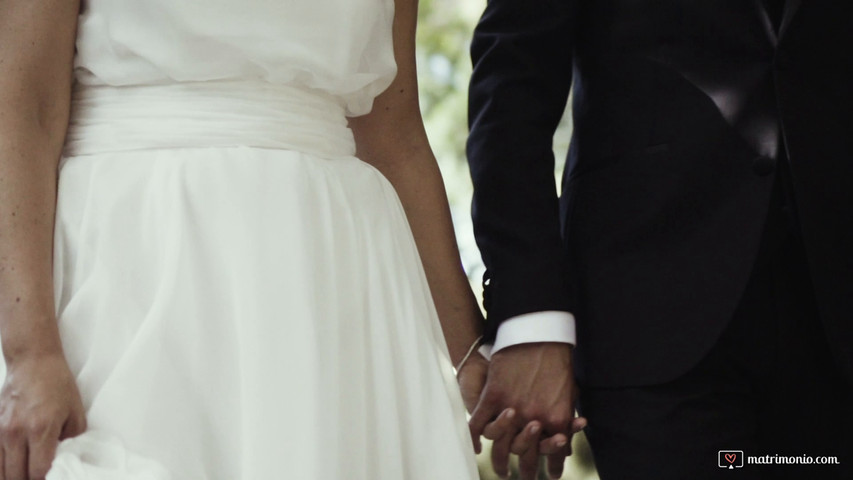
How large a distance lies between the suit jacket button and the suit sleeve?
301mm

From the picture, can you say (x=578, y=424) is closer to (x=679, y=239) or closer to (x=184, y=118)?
(x=679, y=239)

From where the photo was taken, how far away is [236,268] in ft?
4.95

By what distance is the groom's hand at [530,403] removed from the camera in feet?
5.93

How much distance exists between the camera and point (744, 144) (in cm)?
177

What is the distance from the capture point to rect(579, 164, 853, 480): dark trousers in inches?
68.3

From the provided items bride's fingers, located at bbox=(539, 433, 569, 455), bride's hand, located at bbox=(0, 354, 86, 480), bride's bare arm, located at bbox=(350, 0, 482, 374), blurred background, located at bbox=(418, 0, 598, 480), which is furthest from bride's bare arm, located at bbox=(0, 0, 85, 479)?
blurred background, located at bbox=(418, 0, 598, 480)

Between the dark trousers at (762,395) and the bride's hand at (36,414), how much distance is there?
0.78m

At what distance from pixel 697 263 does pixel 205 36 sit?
75 centimetres

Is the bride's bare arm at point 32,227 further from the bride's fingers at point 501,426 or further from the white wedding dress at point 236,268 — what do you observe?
the bride's fingers at point 501,426

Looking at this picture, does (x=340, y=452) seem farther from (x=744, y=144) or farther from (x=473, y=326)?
(x=744, y=144)

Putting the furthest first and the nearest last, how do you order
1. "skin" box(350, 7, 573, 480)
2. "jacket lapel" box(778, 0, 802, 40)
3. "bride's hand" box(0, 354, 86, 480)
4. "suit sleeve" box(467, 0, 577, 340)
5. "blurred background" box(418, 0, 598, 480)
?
1. "blurred background" box(418, 0, 598, 480)
2. "skin" box(350, 7, 573, 480)
3. "suit sleeve" box(467, 0, 577, 340)
4. "jacket lapel" box(778, 0, 802, 40)
5. "bride's hand" box(0, 354, 86, 480)

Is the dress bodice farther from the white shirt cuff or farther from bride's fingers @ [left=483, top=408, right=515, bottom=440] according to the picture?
bride's fingers @ [left=483, top=408, right=515, bottom=440]

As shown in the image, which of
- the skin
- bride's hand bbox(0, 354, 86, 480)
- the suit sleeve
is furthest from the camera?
the skin

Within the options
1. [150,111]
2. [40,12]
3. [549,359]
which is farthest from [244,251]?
[549,359]
